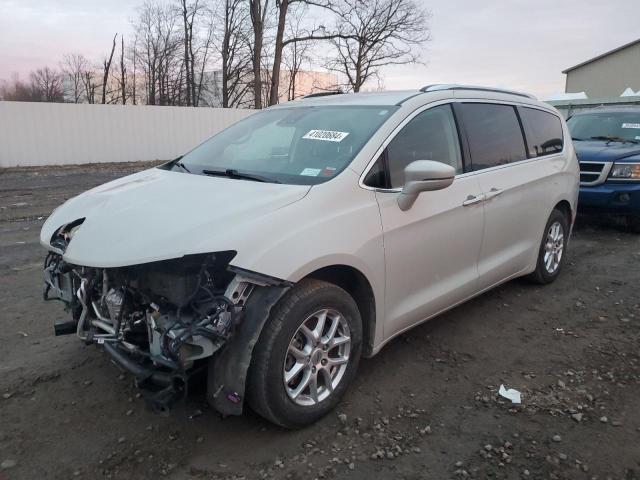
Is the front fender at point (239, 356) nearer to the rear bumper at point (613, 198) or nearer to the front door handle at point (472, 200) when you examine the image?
the front door handle at point (472, 200)

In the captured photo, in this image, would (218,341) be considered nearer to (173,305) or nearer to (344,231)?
(173,305)

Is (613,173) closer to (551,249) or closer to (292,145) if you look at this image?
(551,249)

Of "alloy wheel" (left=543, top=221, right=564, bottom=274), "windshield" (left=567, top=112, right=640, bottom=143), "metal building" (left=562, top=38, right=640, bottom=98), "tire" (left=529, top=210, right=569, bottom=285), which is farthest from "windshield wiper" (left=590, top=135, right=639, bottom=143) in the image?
"metal building" (left=562, top=38, right=640, bottom=98)

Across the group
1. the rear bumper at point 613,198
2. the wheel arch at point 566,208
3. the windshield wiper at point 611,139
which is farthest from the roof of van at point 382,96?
the windshield wiper at point 611,139

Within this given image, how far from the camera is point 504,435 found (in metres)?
2.96

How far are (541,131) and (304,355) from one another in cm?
350

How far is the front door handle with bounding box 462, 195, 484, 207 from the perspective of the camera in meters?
3.83

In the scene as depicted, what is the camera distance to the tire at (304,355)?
8.81 feet

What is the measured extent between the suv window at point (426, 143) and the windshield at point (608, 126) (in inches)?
225

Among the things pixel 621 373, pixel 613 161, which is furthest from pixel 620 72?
pixel 621 373

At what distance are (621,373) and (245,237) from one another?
2750mm

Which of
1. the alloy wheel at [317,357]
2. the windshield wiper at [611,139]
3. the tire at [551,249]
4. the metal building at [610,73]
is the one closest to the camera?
the alloy wheel at [317,357]

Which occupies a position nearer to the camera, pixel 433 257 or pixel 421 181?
pixel 421 181

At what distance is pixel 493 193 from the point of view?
4.12 metres
